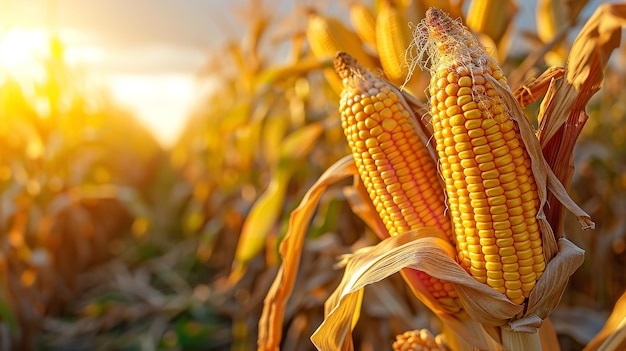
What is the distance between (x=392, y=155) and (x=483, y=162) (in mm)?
211

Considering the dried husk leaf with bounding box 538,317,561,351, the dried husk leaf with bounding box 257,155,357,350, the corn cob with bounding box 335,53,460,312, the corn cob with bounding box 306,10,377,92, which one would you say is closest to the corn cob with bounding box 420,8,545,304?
the corn cob with bounding box 335,53,460,312

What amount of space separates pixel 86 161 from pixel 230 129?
2.43m

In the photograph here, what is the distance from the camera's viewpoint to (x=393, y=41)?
164cm

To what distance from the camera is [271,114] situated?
3555mm

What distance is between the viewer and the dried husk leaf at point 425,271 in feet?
3.48

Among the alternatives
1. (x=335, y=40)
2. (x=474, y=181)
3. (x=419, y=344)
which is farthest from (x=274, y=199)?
(x=474, y=181)

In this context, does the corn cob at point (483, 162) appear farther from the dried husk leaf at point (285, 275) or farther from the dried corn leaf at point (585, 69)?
the dried husk leaf at point (285, 275)

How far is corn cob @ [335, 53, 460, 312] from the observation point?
1.10 metres

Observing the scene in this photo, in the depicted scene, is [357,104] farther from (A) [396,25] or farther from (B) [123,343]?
(B) [123,343]

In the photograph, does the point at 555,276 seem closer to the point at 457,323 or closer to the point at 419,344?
the point at 457,323

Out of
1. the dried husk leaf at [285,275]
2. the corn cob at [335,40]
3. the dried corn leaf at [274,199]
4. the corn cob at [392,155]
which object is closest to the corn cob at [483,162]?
the corn cob at [392,155]

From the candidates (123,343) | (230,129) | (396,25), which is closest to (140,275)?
(123,343)

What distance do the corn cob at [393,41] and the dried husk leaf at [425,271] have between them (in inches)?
25.7

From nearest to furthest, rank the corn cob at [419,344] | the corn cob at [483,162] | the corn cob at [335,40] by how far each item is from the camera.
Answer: the corn cob at [483,162]
the corn cob at [419,344]
the corn cob at [335,40]
